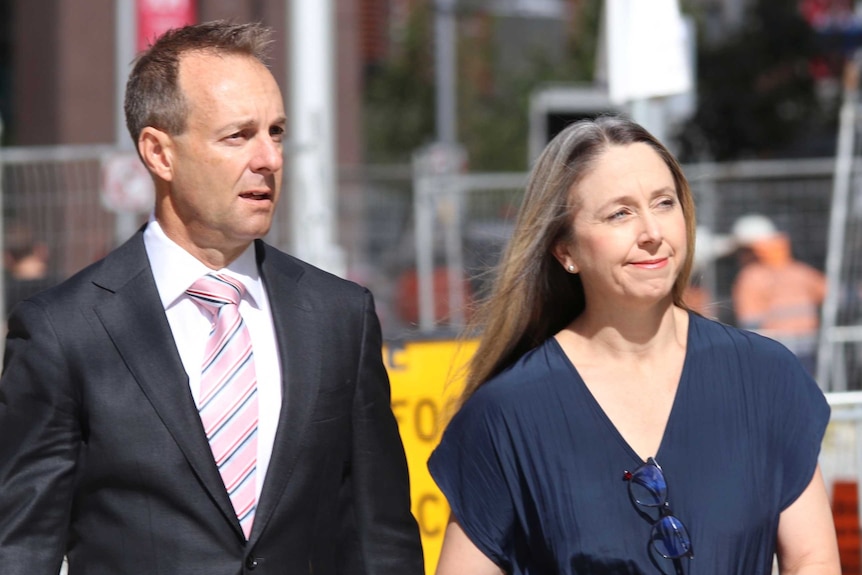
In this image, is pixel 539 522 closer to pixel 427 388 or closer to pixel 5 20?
pixel 427 388

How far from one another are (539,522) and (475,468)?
21 centimetres

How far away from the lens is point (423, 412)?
495 centimetres

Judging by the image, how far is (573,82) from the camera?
2809 centimetres

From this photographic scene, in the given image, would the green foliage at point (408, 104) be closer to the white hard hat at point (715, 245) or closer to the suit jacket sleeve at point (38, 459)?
the white hard hat at point (715, 245)

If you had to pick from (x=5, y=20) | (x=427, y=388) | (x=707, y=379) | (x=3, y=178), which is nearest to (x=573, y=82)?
(x=5, y=20)

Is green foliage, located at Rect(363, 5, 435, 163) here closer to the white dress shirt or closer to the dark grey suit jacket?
the white dress shirt

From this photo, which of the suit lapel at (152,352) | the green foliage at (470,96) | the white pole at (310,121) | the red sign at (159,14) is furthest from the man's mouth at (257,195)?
the green foliage at (470,96)

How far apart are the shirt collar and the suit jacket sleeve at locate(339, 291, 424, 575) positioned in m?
0.26

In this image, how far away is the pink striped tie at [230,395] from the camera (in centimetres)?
281

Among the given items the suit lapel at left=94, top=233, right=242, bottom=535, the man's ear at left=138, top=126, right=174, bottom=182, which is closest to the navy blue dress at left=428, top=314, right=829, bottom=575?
the suit lapel at left=94, top=233, right=242, bottom=535

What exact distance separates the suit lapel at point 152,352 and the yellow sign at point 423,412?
1869 millimetres

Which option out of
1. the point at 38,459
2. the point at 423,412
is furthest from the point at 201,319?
the point at 423,412

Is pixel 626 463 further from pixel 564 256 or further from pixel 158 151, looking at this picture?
pixel 158 151

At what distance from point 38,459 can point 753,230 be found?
928cm
